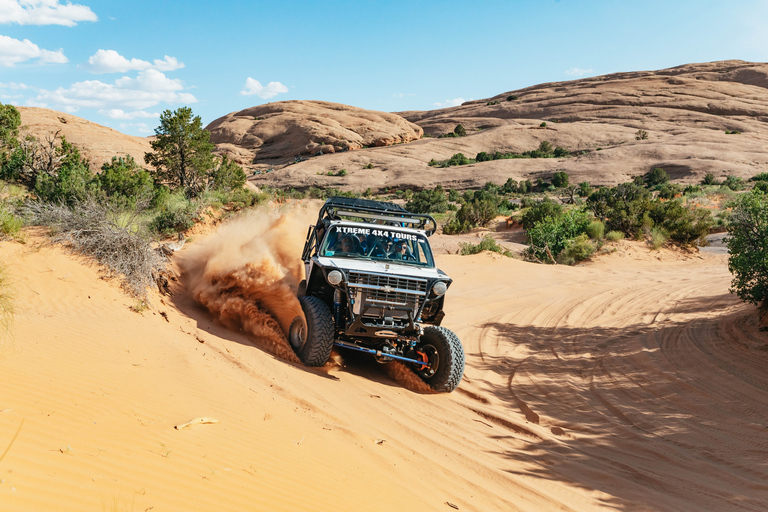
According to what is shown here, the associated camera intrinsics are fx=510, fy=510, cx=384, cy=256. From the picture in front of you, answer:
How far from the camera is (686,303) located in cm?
1242

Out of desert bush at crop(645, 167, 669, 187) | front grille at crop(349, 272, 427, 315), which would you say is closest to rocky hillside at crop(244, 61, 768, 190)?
desert bush at crop(645, 167, 669, 187)

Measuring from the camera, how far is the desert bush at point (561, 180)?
49.3m

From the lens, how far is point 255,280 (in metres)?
9.30

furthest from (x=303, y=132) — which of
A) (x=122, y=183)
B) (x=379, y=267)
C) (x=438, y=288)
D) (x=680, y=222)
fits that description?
(x=438, y=288)

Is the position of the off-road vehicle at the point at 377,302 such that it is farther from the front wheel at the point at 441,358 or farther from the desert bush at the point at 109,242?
the desert bush at the point at 109,242

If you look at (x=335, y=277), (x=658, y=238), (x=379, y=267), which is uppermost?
(x=658, y=238)

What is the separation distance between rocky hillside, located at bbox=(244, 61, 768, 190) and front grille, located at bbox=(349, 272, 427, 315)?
46373 mm

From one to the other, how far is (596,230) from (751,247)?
11863 mm

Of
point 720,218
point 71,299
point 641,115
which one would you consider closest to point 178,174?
point 71,299

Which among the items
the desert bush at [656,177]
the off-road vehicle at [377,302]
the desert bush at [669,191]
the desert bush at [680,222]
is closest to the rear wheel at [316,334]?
the off-road vehicle at [377,302]

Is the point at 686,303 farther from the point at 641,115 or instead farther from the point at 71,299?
the point at 641,115

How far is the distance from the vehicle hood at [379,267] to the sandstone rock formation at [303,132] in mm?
67743

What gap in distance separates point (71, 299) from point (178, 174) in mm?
16842

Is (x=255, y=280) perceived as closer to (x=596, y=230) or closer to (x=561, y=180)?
(x=596, y=230)
